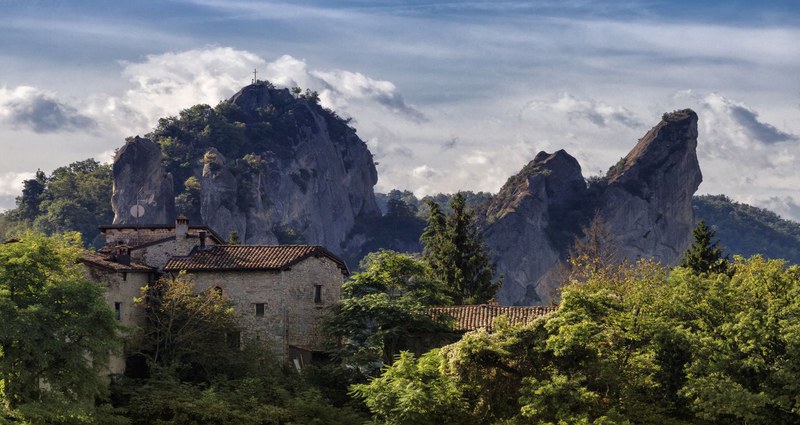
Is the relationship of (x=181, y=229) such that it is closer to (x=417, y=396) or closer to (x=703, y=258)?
(x=417, y=396)

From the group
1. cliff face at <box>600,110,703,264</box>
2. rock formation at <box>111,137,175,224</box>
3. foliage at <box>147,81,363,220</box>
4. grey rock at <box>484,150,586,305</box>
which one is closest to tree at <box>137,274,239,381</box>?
rock formation at <box>111,137,175,224</box>

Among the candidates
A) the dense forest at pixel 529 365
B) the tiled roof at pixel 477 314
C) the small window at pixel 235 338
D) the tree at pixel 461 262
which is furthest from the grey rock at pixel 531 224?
the dense forest at pixel 529 365

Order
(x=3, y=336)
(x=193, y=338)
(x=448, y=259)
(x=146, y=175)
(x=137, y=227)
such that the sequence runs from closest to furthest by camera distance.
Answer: (x=3, y=336) → (x=193, y=338) → (x=137, y=227) → (x=448, y=259) → (x=146, y=175)

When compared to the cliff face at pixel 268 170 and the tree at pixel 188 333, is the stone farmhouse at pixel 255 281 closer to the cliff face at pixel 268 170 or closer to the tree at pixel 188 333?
the tree at pixel 188 333

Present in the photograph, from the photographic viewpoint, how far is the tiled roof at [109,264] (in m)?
48.9

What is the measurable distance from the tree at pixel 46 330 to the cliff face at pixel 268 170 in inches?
4309

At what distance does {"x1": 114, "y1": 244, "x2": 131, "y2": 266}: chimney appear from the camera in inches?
2071

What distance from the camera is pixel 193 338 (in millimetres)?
49781

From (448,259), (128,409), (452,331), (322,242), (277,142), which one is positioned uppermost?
(277,142)

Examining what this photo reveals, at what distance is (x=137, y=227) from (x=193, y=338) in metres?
8.59

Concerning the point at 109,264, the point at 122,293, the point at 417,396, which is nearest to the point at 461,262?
the point at 122,293

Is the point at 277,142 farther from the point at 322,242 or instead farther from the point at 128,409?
the point at 128,409

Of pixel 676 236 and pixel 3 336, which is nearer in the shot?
pixel 3 336

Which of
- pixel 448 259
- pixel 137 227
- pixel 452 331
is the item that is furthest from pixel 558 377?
pixel 448 259
